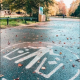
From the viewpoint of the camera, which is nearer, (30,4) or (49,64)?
(49,64)

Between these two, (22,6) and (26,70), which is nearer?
(26,70)

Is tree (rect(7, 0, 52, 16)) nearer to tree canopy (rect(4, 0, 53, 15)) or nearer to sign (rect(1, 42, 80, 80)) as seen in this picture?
tree canopy (rect(4, 0, 53, 15))

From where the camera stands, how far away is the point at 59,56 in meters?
5.67

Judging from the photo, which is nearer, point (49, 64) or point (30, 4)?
point (49, 64)

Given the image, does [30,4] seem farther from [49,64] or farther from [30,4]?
[49,64]

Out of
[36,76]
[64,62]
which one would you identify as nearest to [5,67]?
[36,76]

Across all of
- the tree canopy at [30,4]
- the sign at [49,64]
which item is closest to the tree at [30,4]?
the tree canopy at [30,4]

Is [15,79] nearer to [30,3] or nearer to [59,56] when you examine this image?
[59,56]

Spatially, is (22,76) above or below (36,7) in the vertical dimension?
below

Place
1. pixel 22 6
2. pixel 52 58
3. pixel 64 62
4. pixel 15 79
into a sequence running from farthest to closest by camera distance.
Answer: pixel 22 6 → pixel 52 58 → pixel 64 62 → pixel 15 79

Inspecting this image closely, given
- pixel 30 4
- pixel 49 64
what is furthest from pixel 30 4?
pixel 49 64

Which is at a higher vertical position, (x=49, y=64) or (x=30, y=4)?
(x=30, y=4)

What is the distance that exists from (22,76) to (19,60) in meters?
1.35

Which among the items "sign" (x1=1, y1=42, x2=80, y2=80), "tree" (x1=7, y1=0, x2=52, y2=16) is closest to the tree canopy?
"tree" (x1=7, y1=0, x2=52, y2=16)
